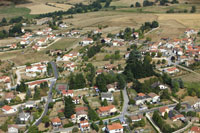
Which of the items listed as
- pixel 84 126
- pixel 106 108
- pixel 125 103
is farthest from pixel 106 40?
pixel 84 126

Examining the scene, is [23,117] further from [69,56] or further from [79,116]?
[69,56]

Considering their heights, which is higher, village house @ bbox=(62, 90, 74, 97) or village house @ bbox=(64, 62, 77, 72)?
village house @ bbox=(64, 62, 77, 72)

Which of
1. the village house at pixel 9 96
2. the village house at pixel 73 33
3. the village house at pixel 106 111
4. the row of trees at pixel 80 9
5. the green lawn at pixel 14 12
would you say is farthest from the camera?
the green lawn at pixel 14 12

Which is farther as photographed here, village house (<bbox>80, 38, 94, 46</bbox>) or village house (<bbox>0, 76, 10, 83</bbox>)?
village house (<bbox>80, 38, 94, 46</bbox>)

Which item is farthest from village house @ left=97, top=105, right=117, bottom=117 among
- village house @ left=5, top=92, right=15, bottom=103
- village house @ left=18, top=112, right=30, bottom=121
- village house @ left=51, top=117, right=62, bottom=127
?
village house @ left=5, top=92, right=15, bottom=103

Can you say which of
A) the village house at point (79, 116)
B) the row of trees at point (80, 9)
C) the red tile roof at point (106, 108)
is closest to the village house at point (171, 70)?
the red tile roof at point (106, 108)

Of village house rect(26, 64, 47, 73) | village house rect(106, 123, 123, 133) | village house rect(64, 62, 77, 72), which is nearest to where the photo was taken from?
village house rect(106, 123, 123, 133)

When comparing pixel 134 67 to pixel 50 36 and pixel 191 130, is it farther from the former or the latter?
pixel 50 36

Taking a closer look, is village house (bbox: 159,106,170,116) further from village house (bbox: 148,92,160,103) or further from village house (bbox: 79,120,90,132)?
village house (bbox: 79,120,90,132)

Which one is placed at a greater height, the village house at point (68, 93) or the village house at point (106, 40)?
the village house at point (106, 40)

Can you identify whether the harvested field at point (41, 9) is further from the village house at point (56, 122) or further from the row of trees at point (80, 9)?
the village house at point (56, 122)

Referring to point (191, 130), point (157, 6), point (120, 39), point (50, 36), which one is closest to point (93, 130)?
point (191, 130)

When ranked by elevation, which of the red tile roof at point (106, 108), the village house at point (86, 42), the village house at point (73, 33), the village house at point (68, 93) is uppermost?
the village house at point (73, 33)
